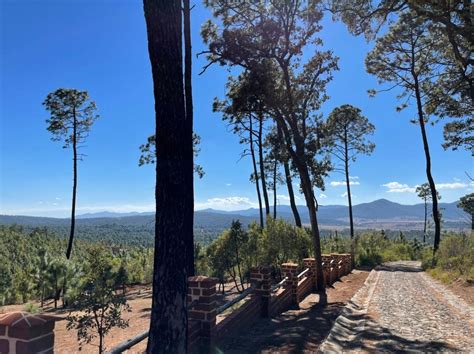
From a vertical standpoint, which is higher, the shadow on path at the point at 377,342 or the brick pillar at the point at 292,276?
the brick pillar at the point at 292,276

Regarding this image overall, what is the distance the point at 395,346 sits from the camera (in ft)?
19.0

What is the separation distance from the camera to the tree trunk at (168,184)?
3.75 meters

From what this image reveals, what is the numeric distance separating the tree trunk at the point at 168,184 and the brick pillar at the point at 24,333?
103cm

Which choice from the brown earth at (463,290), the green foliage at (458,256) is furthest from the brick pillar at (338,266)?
the green foliage at (458,256)

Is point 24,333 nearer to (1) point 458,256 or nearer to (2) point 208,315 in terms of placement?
(2) point 208,315

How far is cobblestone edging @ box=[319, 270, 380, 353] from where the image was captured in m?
5.88

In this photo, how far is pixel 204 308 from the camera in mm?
5582

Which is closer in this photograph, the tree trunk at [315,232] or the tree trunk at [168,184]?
the tree trunk at [168,184]

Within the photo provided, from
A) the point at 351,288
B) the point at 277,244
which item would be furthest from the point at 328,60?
the point at 351,288

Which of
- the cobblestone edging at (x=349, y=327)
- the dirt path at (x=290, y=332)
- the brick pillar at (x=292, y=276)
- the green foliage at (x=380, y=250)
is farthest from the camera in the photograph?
the green foliage at (x=380, y=250)

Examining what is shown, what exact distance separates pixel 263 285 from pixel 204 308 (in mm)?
2385

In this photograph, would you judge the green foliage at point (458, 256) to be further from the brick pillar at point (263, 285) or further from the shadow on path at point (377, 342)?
the brick pillar at point (263, 285)

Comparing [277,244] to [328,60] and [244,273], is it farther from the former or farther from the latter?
[328,60]

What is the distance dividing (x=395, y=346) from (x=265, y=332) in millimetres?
2185
